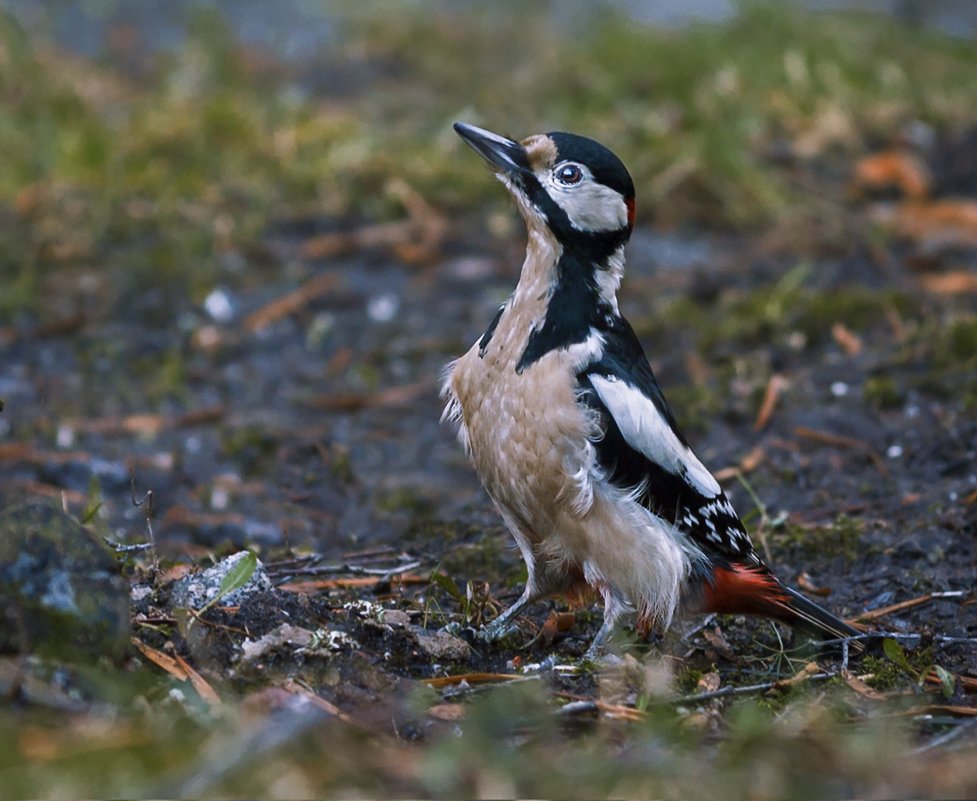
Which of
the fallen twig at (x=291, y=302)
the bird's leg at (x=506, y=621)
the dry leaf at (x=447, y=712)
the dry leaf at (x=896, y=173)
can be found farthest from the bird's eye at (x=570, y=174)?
the dry leaf at (x=896, y=173)

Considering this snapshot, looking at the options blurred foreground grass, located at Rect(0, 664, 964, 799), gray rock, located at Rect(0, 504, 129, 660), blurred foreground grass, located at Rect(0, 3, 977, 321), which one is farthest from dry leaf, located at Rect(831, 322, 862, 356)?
gray rock, located at Rect(0, 504, 129, 660)

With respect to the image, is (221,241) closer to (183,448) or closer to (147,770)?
(183,448)

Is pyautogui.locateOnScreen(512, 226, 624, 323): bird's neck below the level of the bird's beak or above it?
below

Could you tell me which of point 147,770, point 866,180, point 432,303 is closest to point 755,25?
point 866,180

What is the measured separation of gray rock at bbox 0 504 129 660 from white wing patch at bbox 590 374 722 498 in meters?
1.47

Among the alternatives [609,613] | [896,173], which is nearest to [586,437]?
[609,613]

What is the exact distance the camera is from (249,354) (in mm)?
6828

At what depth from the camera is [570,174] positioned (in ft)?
14.2

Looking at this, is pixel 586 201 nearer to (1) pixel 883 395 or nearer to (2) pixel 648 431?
(2) pixel 648 431

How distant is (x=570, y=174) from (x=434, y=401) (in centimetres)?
234

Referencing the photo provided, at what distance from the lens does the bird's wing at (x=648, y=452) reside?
4.03m

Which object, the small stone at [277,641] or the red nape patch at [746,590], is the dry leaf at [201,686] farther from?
the red nape patch at [746,590]

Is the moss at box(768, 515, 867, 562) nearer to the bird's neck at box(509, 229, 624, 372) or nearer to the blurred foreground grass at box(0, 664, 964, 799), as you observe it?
the bird's neck at box(509, 229, 624, 372)

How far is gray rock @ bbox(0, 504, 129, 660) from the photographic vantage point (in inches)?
125
